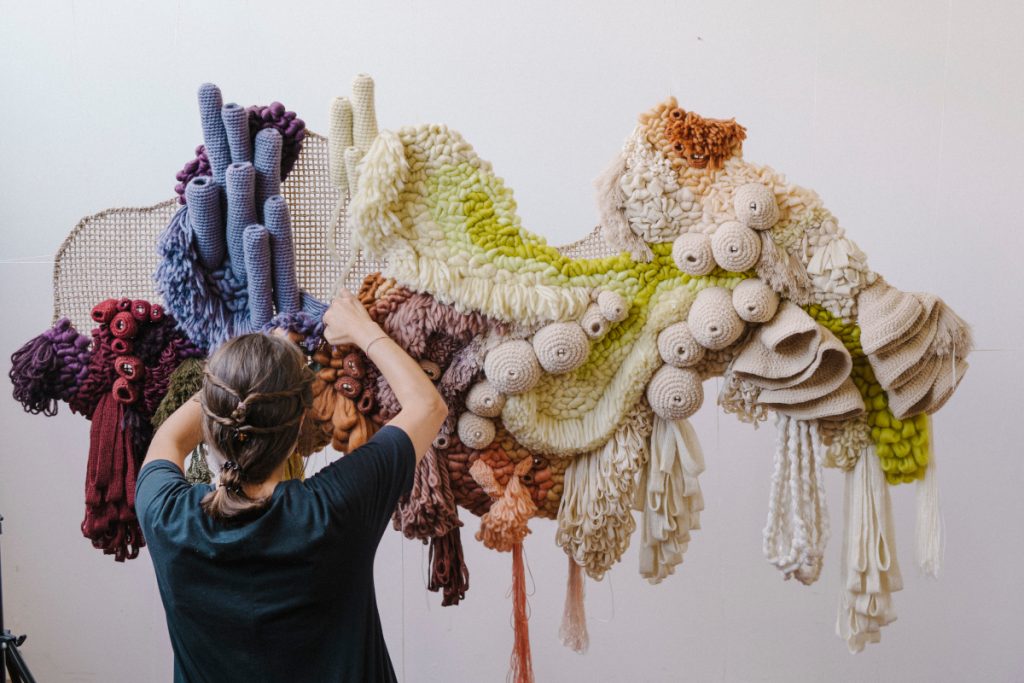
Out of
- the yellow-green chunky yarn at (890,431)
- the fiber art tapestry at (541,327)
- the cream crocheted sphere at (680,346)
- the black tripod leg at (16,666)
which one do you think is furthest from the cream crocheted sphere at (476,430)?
the black tripod leg at (16,666)

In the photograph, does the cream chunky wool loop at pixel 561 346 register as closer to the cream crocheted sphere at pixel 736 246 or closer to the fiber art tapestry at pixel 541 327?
the fiber art tapestry at pixel 541 327

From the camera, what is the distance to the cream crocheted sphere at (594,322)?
1142 mm

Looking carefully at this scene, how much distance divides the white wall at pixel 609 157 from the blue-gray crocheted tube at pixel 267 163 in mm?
709

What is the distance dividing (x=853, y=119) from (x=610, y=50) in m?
0.45

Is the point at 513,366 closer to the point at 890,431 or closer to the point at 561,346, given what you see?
the point at 561,346

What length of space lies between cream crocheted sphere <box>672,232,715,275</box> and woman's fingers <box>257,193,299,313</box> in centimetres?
45

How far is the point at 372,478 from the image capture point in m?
0.97

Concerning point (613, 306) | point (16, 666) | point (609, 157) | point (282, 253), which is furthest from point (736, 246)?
point (16, 666)

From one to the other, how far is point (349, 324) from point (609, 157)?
0.84 m

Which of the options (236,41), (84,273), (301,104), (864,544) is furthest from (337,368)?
(236,41)

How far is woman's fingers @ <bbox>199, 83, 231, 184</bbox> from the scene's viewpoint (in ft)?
3.78

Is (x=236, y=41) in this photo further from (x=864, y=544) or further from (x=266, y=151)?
(x=864, y=544)

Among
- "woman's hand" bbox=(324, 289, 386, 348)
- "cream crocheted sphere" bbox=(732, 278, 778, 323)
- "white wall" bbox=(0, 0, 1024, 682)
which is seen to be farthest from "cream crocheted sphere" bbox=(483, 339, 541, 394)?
"white wall" bbox=(0, 0, 1024, 682)

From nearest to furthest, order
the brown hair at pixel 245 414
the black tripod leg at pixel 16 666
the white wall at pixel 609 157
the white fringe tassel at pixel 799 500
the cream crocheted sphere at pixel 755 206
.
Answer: the brown hair at pixel 245 414 → the cream crocheted sphere at pixel 755 206 → the white fringe tassel at pixel 799 500 → the black tripod leg at pixel 16 666 → the white wall at pixel 609 157
